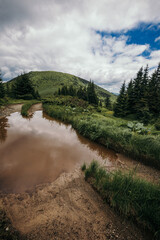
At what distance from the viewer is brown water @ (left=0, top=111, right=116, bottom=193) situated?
2.72 metres

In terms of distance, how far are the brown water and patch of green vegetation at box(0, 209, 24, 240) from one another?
26.2 inches

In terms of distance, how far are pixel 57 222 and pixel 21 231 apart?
23.8 inches

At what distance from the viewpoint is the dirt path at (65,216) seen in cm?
167

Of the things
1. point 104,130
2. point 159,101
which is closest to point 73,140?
point 104,130

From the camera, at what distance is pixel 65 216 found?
1917mm

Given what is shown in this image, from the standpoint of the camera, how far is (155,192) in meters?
2.02

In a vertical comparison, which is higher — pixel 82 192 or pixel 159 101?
pixel 159 101

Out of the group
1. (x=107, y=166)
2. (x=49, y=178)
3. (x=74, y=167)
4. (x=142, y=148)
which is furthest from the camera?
(x=142, y=148)

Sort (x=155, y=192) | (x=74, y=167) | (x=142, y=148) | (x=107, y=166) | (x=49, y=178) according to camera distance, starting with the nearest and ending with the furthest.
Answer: (x=155, y=192) < (x=49, y=178) < (x=74, y=167) < (x=107, y=166) < (x=142, y=148)

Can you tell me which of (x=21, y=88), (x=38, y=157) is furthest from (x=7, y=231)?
(x=21, y=88)

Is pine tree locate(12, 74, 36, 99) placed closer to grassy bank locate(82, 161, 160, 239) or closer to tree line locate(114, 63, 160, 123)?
tree line locate(114, 63, 160, 123)

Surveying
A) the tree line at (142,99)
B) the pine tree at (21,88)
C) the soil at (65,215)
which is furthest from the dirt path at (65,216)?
the pine tree at (21,88)

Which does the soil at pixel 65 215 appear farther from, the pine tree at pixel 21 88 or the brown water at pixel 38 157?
the pine tree at pixel 21 88

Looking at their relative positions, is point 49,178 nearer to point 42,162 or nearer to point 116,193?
point 42,162
